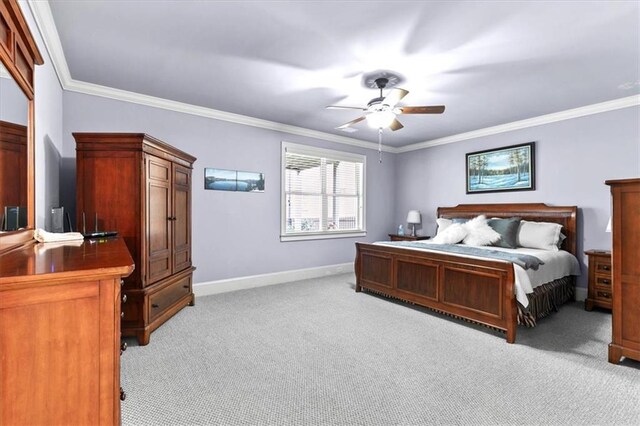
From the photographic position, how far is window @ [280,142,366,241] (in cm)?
518

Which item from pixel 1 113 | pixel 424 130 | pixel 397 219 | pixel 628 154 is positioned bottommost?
pixel 397 219

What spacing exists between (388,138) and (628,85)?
124 inches

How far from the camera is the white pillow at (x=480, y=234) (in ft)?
14.0

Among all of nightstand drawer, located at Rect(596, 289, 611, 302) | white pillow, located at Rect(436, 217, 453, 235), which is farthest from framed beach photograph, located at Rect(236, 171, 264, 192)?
nightstand drawer, located at Rect(596, 289, 611, 302)

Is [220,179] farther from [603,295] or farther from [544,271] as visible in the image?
[603,295]

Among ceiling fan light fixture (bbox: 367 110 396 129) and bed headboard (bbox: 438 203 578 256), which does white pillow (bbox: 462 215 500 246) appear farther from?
ceiling fan light fixture (bbox: 367 110 396 129)

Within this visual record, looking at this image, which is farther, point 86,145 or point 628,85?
point 628,85

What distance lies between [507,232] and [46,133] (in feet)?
16.8

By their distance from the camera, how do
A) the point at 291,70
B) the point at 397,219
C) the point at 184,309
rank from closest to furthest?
the point at 291,70 → the point at 184,309 → the point at 397,219

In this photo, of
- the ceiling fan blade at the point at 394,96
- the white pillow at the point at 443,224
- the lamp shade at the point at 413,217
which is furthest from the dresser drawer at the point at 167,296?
the lamp shade at the point at 413,217

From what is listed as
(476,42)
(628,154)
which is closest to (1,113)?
(476,42)

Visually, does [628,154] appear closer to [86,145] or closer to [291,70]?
[291,70]

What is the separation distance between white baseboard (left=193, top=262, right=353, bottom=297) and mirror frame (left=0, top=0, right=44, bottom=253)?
2569 millimetres

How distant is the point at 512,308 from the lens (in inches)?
111
